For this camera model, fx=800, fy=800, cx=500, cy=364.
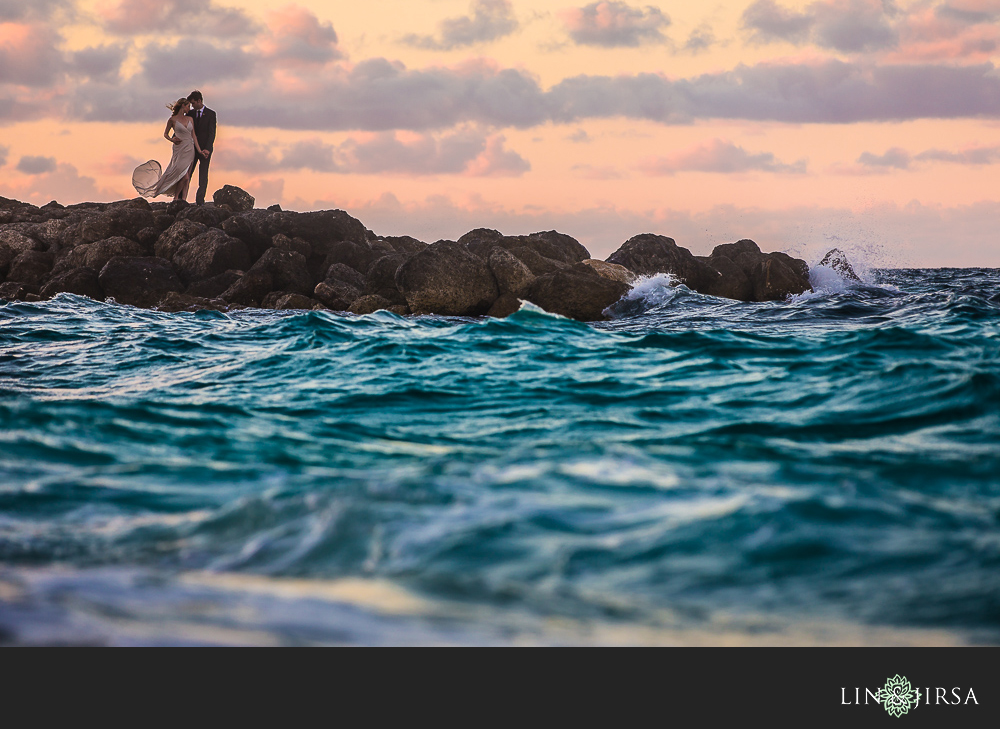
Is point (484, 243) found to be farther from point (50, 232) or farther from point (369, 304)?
point (50, 232)

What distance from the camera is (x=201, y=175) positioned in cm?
2253

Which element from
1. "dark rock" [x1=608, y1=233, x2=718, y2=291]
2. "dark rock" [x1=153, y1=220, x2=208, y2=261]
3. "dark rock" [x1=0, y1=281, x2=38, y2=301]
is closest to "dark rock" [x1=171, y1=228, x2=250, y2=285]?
"dark rock" [x1=153, y1=220, x2=208, y2=261]

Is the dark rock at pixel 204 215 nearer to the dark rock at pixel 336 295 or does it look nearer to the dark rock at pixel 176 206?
the dark rock at pixel 176 206

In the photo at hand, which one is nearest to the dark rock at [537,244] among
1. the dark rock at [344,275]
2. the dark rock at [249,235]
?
the dark rock at [344,275]

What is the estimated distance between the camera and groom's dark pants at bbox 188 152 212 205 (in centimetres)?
2202

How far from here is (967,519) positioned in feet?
10.8

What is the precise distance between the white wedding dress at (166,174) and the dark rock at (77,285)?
4898 millimetres

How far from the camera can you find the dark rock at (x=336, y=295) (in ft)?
54.1

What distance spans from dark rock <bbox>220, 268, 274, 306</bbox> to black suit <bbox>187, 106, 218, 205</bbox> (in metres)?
5.90

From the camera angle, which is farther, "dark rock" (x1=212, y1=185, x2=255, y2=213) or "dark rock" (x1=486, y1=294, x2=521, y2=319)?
"dark rock" (x1=212, y1=185, x2=255, y2=213)
